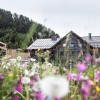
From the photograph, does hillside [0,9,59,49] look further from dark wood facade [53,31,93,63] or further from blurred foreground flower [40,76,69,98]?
blurred foreground flower [40,76,69,98]

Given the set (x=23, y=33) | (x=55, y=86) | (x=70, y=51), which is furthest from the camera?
(x=23, y=33)

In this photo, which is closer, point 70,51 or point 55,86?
point 55,86

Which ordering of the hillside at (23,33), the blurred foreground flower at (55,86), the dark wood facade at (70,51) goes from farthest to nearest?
1. the dark wood facade at (70,51)
2. the hillside at (23,33)
3. the blurred foreground flower at (55,86)

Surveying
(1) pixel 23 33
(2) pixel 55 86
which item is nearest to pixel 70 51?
(2) pixel 55 86

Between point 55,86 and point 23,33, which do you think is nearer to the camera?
point 55,86

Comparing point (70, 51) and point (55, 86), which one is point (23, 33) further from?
point (55, 86)

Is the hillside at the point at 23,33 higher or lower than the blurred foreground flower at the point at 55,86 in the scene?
higher

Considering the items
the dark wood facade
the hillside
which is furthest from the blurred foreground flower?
the dark wood facade

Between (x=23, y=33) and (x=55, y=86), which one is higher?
(x=23, y=33)

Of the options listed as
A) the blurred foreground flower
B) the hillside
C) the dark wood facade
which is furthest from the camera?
the dark wood facade

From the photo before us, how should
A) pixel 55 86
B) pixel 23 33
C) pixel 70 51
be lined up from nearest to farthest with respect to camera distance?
pixel 55 86
pixel 70 51
pixel 23 33

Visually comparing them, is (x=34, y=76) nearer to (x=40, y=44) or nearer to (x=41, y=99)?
(x=41, y=99)

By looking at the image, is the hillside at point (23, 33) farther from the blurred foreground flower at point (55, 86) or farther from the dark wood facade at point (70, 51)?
the blurred foreground flower at point (55, 86)

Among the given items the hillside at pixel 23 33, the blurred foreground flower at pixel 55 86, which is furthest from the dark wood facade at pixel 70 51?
the blurred foreground flower at pixel 55 86
